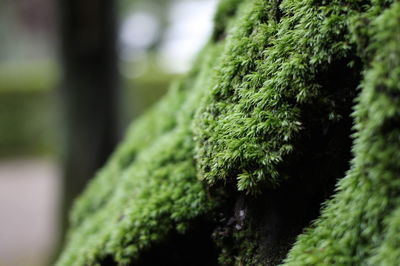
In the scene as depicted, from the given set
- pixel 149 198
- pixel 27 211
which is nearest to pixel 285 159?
pixel 149 198

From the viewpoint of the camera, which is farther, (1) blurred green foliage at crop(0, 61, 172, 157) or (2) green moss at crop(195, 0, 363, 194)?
(1) blurred green foliage at crop(0, 61, 172, 157)

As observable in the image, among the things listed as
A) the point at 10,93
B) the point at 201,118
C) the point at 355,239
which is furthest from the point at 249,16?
the point at 10,93

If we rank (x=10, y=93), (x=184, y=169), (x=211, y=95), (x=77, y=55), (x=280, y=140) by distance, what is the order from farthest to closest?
1. (x=10, y=93)
2. (x=77, y=55)
3. (x=184, y=169)
4. (x=211, y=95)
5. (x=280, y=140)

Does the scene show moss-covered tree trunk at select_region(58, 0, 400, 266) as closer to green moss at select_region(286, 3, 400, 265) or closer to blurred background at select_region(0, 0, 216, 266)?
green moss at select_region(286, 3, 400, 265)

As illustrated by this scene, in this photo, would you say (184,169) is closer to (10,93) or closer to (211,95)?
(211,95)

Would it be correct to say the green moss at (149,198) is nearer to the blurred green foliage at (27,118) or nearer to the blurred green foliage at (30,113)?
the blurred green foliage at (30,113)

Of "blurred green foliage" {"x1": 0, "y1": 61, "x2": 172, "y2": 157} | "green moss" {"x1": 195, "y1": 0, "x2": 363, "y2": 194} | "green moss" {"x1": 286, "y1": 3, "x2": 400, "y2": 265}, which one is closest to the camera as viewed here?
"green moss" {"x1": 286, "y1": 3, "x2": 400, "y2": 265}

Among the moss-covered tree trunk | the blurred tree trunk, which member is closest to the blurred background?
the blurred tree trunk
